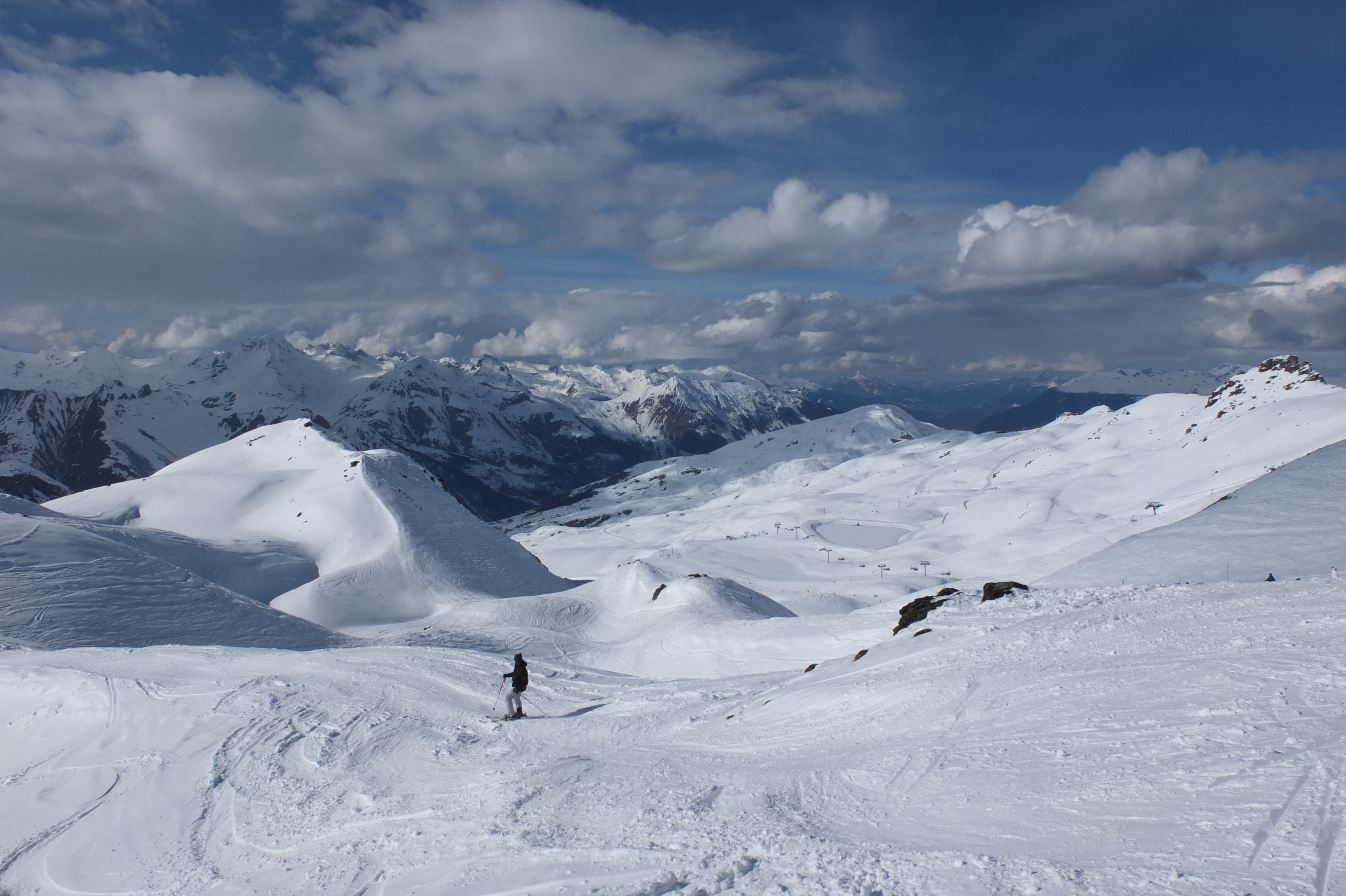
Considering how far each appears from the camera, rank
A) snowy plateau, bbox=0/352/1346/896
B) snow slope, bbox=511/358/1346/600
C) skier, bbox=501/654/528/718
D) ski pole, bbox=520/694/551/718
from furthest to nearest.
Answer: snow slope, bbox=511/358/1346/600 < ski pole, bbox=520/694/551/718 < skier, bbox=501/654/528/718 < snowy plateau, bbox=0/352/1346/896

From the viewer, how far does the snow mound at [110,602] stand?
3431 cm

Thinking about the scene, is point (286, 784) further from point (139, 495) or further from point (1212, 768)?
point (139, 495)

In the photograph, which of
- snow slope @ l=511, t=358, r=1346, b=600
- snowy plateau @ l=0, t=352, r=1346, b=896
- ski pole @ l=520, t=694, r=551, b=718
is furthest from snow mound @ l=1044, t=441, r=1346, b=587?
snow slope @ l=511, t=358, r=1346, b=600

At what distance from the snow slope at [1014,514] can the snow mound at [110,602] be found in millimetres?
41652

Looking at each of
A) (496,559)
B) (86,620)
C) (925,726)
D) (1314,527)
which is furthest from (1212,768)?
(496,559)

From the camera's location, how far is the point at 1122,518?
319 ft

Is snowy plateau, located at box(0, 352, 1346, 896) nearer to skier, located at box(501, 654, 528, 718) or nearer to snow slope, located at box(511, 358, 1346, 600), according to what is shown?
skier, located at box(501, 654, 528, 718)

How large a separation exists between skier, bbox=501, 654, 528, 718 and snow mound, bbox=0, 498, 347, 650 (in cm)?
2534

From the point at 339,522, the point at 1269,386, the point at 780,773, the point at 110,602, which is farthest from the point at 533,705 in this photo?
the point at 1269,386

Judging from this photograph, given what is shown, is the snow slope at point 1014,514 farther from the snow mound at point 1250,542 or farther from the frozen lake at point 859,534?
the snow mound at point 1250,542

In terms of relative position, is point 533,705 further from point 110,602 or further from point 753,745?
point 110,602

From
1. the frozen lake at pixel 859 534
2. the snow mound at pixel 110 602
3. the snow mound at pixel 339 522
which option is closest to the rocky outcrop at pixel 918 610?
the snow mound at pixel 110 602

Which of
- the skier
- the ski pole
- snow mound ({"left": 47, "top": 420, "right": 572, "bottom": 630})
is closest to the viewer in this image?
the skier

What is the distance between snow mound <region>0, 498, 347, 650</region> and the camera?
34.3 m
